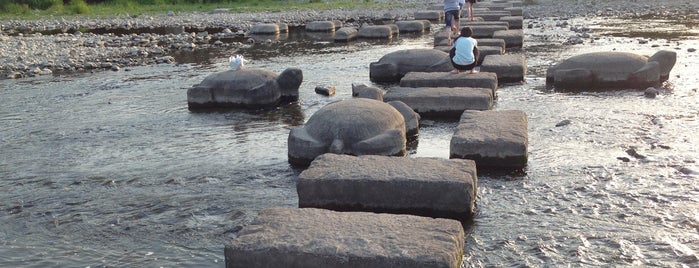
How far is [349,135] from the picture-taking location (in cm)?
694

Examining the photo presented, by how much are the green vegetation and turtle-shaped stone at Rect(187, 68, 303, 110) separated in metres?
24.2

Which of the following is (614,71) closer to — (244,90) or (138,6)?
(244,90)

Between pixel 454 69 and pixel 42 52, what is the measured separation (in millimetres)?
10946

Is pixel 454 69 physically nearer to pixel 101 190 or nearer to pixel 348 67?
pixel 348 67

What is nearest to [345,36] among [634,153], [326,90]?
[326,90]

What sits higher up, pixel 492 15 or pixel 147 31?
pixel 492 15

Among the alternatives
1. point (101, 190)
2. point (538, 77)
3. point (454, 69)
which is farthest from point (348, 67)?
point (101, 190)

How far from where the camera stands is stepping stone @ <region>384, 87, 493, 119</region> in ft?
29.1

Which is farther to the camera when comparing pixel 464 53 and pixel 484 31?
pixel 484 31

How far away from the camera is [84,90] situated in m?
12.2

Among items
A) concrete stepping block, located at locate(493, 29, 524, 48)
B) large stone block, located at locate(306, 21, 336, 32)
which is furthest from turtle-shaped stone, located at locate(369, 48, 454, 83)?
large stone block, located at locate(306, 21, 336, 32)

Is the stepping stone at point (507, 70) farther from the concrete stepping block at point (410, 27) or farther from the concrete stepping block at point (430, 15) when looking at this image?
the concrete stepping block at point (430, 15)

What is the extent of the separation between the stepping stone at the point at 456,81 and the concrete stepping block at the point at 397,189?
4.47 m

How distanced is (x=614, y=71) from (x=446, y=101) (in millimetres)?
3333
